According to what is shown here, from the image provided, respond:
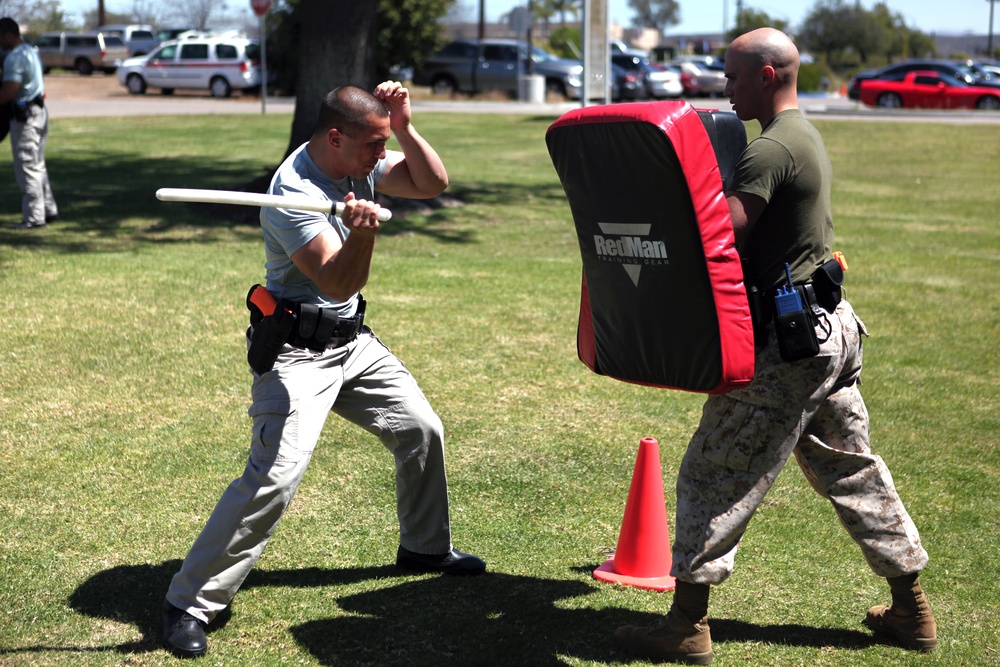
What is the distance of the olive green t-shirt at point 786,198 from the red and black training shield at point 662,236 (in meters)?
0.13

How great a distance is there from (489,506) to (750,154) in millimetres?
2293

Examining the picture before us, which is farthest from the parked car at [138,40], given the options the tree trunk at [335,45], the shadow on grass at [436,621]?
the shadow on grass at [436,621]

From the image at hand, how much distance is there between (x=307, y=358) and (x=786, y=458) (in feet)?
5.40

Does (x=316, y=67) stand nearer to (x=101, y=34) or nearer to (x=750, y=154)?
(x=750, y=154)

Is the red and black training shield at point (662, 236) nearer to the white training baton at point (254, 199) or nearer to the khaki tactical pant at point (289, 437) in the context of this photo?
the white training baton at point (254, 199)

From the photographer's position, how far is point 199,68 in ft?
125

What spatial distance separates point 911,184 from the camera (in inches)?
674

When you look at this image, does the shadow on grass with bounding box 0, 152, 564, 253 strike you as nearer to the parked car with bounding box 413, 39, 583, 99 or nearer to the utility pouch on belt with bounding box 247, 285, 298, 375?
the utility pouch on belt with bounding box 247, 285, 298, 375

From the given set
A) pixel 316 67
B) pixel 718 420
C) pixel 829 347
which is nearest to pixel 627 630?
pixel 718 420

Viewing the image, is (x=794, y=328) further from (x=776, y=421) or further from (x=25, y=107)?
(x=25, y=107)

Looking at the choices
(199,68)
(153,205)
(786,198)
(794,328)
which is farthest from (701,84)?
(794,328)

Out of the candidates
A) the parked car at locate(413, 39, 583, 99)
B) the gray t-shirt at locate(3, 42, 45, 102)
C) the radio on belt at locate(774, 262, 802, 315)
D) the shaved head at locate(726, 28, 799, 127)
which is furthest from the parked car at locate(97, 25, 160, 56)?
the radio on belt at locate(774, 262, 802, 315)

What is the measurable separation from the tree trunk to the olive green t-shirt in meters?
9.41

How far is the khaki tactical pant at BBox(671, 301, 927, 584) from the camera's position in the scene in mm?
3518
